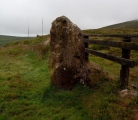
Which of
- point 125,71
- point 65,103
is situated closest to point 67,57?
point 65,103

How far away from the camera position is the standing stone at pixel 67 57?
924 cm

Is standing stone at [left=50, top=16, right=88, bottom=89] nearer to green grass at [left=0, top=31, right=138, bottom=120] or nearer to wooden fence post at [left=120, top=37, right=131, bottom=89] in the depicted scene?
green grass at [left=0, top=31, right=138, bottom=120]

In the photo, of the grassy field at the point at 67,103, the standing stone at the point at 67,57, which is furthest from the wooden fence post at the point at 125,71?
the standing stone at the point at 67,57

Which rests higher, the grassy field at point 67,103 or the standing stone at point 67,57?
the standing stone at point 67,57

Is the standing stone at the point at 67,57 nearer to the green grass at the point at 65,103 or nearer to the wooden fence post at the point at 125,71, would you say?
the green grass at the point at 65,103

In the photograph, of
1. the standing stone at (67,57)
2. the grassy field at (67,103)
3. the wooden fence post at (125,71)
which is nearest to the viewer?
the grassy field at (67,103)

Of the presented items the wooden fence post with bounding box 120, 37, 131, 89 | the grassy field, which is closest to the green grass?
the grassy field

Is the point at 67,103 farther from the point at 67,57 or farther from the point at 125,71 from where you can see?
the point at 125,71

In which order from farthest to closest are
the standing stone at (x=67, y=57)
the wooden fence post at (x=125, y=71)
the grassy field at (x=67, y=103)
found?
the standing stone at (x=67, y=57) < the wooden fence post at (x=125, y=71) < the grassy field at (x=67, y=103)

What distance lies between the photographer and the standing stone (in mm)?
9242

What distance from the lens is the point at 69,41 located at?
30.7 feet

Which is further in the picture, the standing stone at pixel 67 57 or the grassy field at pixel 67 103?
the standing stone at pixel 67 57

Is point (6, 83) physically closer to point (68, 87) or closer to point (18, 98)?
point (18, 98)

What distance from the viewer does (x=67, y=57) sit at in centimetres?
927
